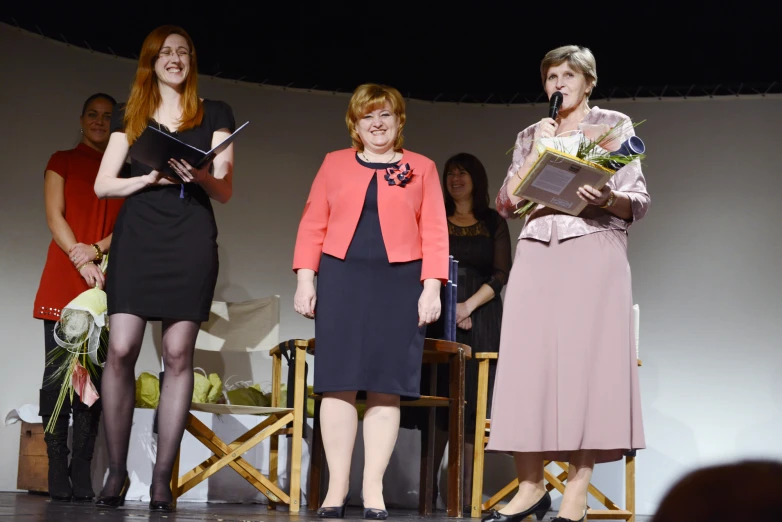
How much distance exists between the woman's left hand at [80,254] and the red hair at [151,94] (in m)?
0.74

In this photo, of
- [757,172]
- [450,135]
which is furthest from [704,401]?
[450,135]

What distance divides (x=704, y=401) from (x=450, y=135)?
7.13 ft

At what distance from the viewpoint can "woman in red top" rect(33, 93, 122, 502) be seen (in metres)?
3.51

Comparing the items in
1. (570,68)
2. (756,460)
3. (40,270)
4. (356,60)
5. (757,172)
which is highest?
(356,60)

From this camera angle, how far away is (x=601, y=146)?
2.64m

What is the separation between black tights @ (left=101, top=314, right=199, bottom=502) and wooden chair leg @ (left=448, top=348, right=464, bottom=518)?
43.1 inches

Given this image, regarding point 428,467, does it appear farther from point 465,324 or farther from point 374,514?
point 374,514

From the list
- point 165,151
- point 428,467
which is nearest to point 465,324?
point 428,467

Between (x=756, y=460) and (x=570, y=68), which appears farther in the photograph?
(x=570, y=68)

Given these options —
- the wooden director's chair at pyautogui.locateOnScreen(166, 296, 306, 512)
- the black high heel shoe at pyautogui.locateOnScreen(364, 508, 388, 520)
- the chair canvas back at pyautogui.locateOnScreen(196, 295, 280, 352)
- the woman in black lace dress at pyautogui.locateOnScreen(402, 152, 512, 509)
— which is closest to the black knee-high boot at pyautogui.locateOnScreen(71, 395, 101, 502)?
the wooden director's chair at pyautogui.locateOnScreen(166, 296, 306, 512)

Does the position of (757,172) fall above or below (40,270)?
above

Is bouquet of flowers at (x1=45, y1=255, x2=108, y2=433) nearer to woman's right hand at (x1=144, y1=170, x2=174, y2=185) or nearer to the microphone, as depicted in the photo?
woman's right hand at (x1=144, y1=170, x2=174, y2=185)

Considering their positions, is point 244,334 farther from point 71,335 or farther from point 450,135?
point 450,135

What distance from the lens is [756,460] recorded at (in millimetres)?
746
